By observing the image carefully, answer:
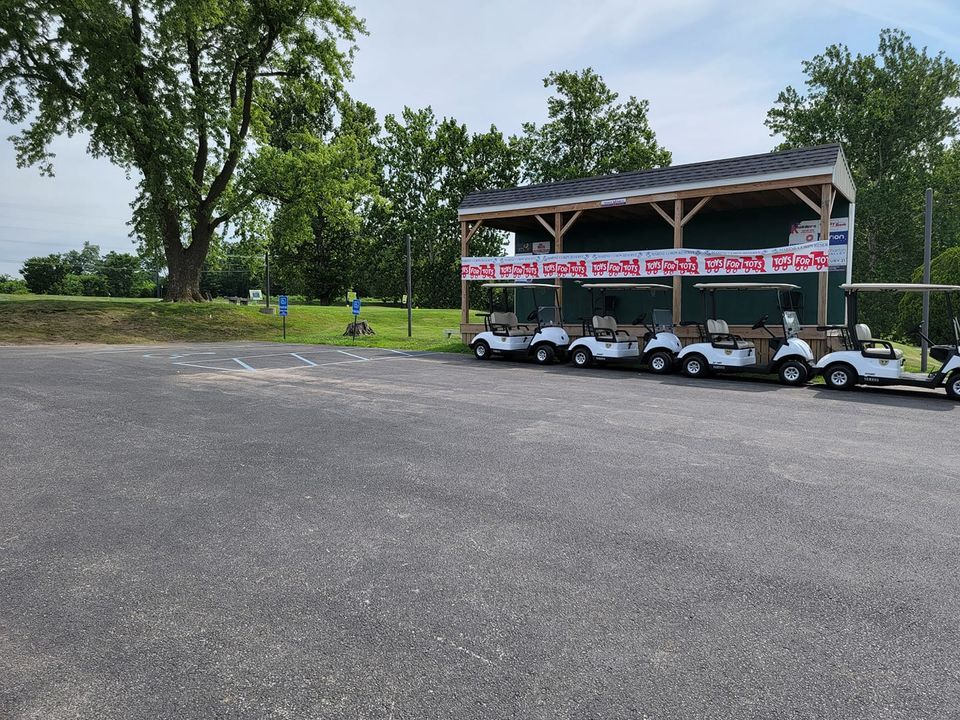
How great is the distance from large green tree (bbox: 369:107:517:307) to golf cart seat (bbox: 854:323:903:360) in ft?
124

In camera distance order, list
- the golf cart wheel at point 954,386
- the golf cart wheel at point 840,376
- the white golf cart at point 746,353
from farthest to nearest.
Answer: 1. the white golf cart at point 746,353
2. the golf cart wheel at point 840,376
3. the golf cart wheel at point 954,386

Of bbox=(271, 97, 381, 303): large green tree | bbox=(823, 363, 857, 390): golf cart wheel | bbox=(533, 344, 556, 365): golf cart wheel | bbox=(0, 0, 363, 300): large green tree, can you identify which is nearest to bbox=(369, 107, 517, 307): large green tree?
bbox=(271, 97, 381, 303): large green tree

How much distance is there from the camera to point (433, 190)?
49938mm

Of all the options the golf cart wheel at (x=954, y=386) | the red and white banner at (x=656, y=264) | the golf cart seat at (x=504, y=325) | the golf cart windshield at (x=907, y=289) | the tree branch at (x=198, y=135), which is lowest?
the golf cart wheel at (x=954, y=386)

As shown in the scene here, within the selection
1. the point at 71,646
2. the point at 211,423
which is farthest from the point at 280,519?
the point at 211,423

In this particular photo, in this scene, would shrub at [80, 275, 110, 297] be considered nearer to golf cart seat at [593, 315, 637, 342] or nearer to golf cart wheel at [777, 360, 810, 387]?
golf cart seat at [593, 315, 637, 342]

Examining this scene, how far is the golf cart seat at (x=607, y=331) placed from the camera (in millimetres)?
15312

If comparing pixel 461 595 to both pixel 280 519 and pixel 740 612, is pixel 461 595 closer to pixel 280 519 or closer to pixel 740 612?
pixel 740 612

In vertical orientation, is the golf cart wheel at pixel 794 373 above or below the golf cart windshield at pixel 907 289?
below

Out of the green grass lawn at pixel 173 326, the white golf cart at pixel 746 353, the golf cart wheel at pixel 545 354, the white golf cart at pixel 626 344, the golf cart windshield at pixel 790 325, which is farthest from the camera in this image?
the green grass lawn at pixel 173 326

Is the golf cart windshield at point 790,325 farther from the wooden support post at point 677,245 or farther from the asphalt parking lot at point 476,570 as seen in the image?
the asphalt parking lot at point 476,570

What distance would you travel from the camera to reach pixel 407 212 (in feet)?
166

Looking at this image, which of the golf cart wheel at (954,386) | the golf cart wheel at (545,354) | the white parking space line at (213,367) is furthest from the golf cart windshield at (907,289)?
the white parking space line at (213,367)

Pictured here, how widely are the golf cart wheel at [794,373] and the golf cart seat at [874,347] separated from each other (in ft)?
3.59
